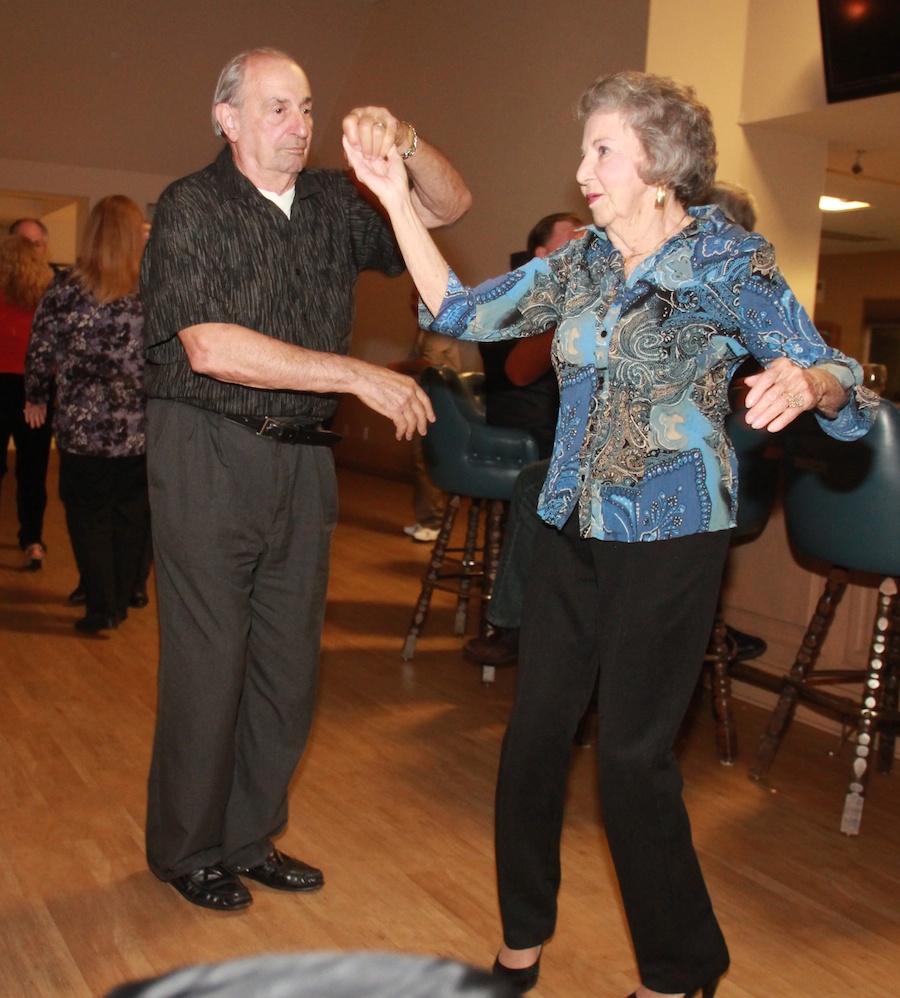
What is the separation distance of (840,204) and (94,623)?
333 inches

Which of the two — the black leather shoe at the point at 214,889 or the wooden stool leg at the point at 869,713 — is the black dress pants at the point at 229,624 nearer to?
the black leather shoe at the point at 214,889

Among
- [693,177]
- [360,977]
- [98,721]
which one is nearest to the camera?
[360,977]

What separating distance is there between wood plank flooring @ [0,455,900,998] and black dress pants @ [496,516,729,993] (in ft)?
1.00

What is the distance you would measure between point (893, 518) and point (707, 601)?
1.30 m

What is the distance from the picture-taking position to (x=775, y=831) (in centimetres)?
305

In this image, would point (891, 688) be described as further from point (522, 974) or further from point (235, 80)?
point (235, 80)

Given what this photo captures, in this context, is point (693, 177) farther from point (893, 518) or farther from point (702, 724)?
point (702, 724)

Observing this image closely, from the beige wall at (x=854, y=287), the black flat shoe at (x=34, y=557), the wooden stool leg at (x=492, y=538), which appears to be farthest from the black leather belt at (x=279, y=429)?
the beige wall at (x=854, y=287)

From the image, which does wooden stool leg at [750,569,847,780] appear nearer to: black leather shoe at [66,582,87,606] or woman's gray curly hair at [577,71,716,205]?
woman's gray curly hair at [577,71,716,205]

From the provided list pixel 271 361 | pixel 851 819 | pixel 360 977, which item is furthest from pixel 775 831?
pixel 360 977

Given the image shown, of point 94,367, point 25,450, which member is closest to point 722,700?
point 94,367

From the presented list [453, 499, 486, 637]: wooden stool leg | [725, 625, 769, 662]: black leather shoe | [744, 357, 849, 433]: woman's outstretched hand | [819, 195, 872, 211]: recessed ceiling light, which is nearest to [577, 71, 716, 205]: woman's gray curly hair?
[744, 357, 849, 433]: woman's outstretched hand

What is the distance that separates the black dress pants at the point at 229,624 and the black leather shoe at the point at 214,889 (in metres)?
0.03

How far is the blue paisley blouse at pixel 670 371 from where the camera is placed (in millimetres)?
1798
